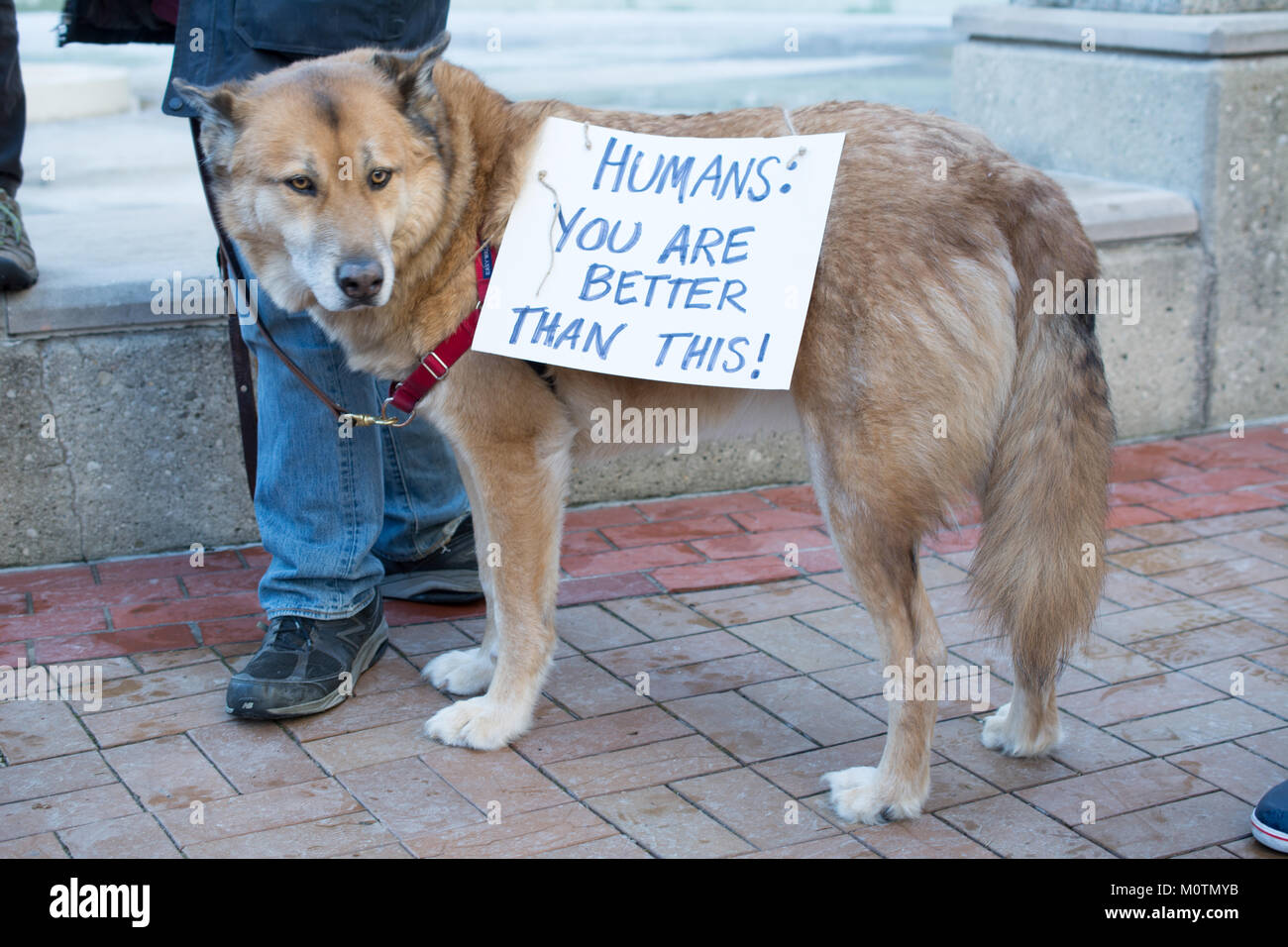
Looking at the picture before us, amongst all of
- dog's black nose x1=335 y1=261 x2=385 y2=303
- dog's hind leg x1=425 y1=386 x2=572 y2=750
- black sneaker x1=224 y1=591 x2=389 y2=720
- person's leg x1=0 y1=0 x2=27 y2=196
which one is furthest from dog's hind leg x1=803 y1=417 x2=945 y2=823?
person's leg x1=0 y1=0 x2=27 y2=196

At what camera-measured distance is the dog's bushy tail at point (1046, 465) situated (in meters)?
2.81

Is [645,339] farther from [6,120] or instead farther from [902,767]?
[6,120]

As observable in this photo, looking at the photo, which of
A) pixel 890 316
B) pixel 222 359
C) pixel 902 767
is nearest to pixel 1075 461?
pixel 890 316

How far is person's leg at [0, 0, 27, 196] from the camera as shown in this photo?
403cm

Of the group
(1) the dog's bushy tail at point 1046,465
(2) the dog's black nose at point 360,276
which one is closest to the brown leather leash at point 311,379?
(2) the dog's black nose at point 360,276

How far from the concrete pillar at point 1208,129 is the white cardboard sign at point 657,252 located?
300 cm

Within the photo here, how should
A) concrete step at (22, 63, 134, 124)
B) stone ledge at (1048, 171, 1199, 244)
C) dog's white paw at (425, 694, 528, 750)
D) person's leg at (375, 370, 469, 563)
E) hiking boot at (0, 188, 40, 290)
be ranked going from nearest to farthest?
dog's white paw at (425, 694, 528, 750) → hiking boot at (0, 188, 40, 290) → person's leg at (375, 370, 469, 563) → stone ledge at (1048, 171, 1199, 244) → concrete step at (22, 63, 134, 124)

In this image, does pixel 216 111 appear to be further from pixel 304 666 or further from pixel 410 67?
pixel 304 666

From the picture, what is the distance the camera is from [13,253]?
4.04m

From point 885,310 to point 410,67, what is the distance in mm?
1152

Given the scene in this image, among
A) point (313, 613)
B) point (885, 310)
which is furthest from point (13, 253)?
point (885, 310)

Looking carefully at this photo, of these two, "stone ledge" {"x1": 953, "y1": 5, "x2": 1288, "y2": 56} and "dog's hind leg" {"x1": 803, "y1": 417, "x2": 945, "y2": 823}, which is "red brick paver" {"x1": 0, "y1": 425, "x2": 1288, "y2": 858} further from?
"stone ledge" {"x1": 953, "y1": 5, "x2": 1288, "y2": 56}

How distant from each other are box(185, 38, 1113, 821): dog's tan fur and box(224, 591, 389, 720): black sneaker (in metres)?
0.81

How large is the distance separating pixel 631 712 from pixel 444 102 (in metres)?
1.55
